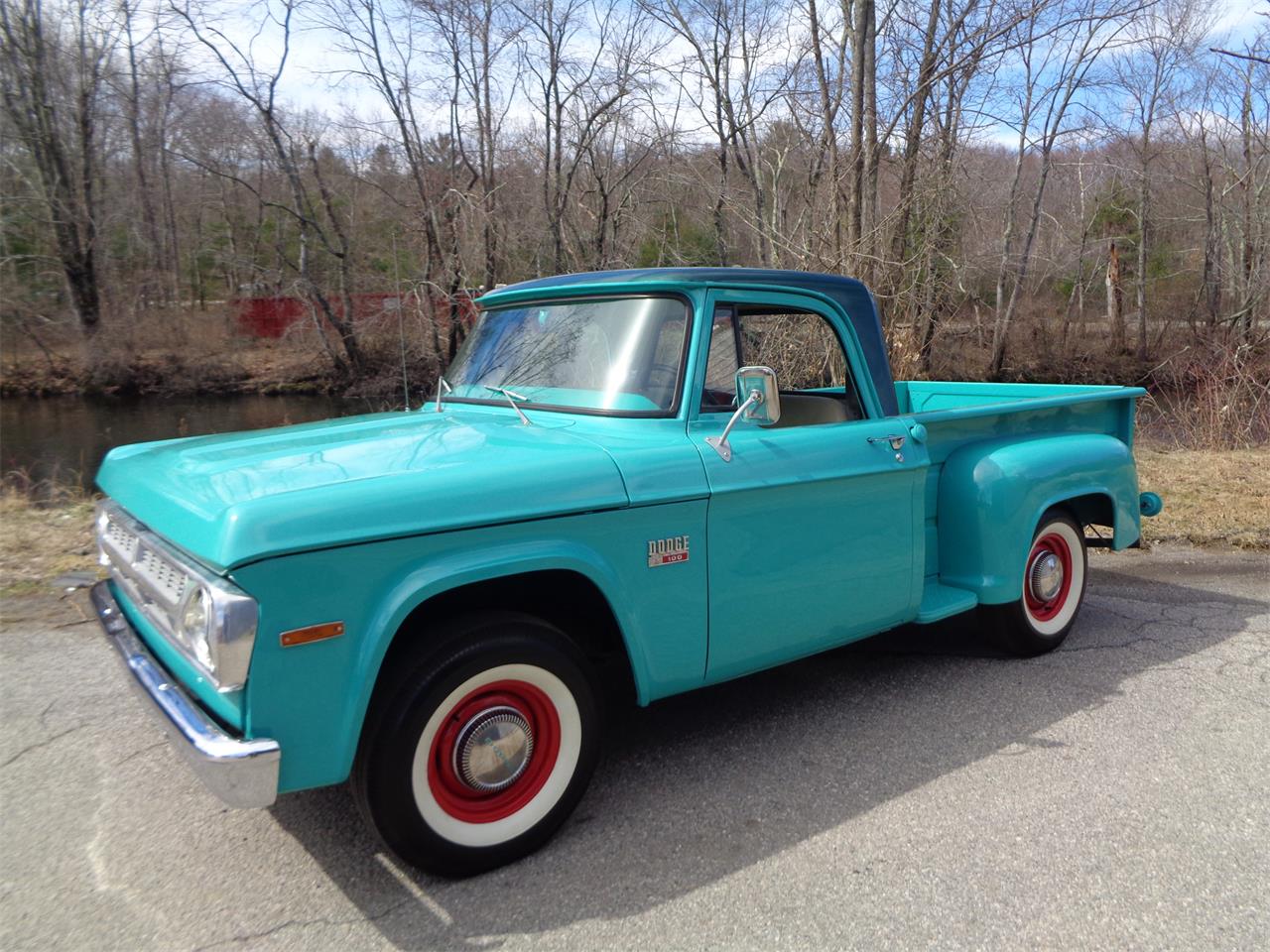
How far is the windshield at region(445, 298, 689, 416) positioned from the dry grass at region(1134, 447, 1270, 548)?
5.07 meters

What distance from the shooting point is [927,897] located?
2.68m

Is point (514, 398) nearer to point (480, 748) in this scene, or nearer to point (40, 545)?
point (480, 748)

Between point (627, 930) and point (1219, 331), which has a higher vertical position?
point (1219, 331)

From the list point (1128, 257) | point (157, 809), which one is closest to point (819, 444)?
point (157, 809)

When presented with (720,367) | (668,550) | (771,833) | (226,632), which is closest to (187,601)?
(226,632)

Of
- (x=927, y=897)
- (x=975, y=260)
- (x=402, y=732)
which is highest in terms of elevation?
(x=975, y=260)

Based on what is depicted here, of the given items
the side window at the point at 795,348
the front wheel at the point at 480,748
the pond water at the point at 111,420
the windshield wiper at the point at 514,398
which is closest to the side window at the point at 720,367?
the side window at the point at 795,348

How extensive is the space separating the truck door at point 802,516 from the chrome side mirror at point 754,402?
0.04 metres

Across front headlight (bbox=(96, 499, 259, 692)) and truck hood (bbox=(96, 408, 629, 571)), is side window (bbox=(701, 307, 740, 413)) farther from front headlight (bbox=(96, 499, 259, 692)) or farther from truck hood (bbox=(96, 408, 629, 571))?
front headlight (bbox=(96, 499, 259, 692))

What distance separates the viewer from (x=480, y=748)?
2.80 m

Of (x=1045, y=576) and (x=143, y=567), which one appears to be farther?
(x=1045, y=576)

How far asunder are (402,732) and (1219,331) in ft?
86.9

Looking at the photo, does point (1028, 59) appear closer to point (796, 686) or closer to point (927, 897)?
point (796, 686)

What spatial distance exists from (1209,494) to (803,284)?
6.00m
